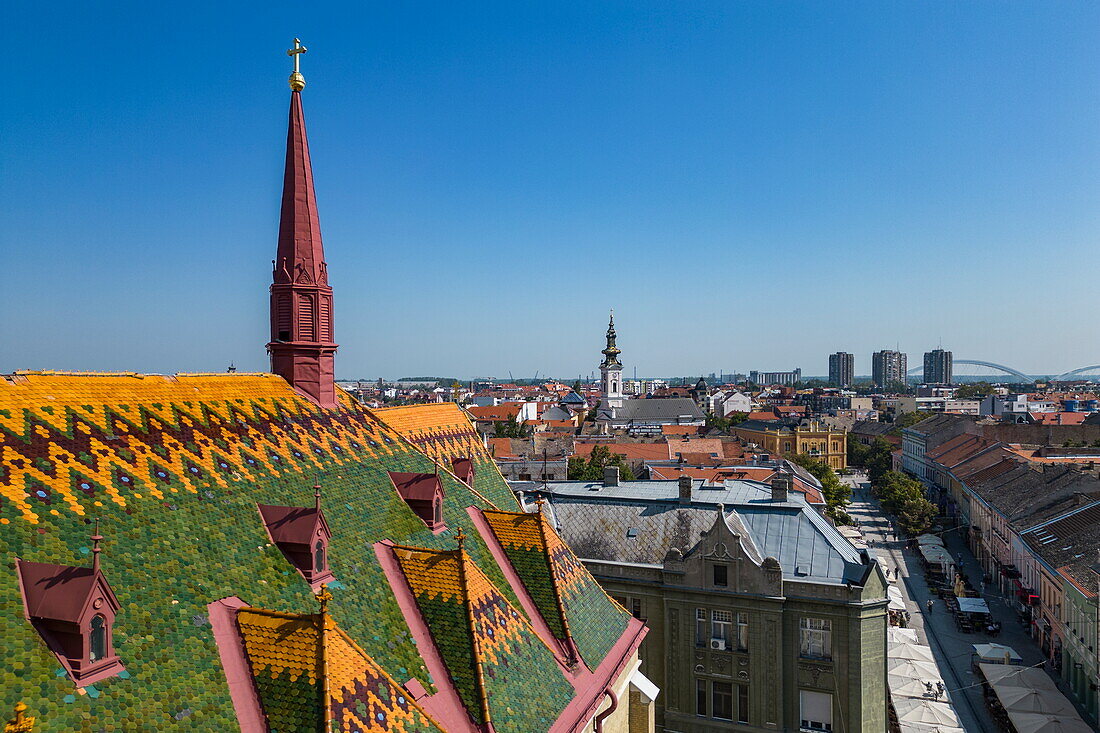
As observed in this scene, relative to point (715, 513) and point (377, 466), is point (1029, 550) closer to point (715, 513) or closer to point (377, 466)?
point (715, 513)

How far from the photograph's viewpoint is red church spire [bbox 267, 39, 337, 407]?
2608 cm

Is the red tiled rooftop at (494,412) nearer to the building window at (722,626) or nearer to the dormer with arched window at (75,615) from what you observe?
the building window at (722,626)

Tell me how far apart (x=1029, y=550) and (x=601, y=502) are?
41703mm

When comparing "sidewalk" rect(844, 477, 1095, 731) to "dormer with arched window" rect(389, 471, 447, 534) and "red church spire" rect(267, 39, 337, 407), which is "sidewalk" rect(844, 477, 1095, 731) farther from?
"red church spire" rect(267, 39, 337, 407)

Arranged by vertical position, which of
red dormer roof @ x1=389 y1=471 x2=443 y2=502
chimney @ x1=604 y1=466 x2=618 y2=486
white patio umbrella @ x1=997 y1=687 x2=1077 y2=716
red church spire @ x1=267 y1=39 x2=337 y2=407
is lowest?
white patio umbrella @ x1=997 y1=687 x2=1077 y2=716

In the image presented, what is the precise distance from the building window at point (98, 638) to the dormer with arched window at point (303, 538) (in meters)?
5.66

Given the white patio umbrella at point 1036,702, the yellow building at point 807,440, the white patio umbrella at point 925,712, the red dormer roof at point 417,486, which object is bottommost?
the white patio umbrella at point 925,712

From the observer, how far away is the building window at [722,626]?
112ft

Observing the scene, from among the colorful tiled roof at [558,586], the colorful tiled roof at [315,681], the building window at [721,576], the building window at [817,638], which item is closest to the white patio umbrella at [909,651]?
the building window at [817,638]

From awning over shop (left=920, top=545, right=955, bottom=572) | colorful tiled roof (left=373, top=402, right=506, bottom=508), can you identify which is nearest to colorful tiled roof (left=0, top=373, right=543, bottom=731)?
colorful tiled roof (left=373, top=402, right=506, bottom=508)

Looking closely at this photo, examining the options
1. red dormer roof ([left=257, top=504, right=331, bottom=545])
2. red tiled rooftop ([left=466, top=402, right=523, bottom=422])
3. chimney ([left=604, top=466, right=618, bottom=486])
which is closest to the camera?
red dormer roof ([left=257, top=504, right=331, bottom=545])

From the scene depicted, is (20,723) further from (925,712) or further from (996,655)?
(996,655)

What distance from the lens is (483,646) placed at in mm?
18328

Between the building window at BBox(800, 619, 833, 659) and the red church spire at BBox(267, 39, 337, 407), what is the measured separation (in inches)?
953
